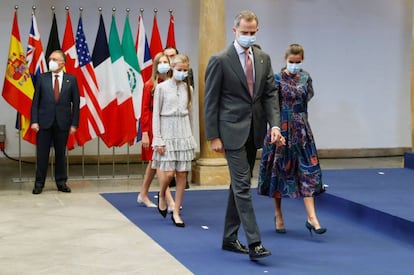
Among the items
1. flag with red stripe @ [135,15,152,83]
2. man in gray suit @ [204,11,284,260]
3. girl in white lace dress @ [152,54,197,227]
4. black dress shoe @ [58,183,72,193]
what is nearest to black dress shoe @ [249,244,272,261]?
man in gray suit @ [204,11,284,260]

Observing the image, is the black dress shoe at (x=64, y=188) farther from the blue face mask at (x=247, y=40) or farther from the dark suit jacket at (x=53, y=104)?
the blue face mask at (x=247, y=40)

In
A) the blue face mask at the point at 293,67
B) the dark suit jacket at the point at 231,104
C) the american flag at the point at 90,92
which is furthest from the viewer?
the american flag at the point at 90,92

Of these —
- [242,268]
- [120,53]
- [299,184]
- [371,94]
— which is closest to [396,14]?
[371,94]

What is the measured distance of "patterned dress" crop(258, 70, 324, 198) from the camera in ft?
23.6

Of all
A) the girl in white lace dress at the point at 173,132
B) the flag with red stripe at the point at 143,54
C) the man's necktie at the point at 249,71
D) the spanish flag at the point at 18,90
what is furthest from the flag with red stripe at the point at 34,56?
the man's necktie at the point at 249,71

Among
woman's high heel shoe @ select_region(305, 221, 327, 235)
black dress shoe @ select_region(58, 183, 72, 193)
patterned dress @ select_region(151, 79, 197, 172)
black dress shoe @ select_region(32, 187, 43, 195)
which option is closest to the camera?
woman's high heel shoe @ select_region(305, 221, 327, 235)

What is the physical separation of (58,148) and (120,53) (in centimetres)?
179

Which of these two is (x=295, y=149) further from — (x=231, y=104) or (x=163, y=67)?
(x=163, y=67)

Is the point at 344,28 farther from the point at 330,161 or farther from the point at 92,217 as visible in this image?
the point at 92,217

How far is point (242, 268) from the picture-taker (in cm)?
602

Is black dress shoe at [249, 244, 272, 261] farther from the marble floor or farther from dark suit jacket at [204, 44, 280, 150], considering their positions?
dark suit jacket at [204, 44, 280, 150]

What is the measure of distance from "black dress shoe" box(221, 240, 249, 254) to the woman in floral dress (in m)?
0.86

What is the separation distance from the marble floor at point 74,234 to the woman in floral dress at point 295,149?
128 centimetres

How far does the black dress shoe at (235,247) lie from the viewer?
648 cm
